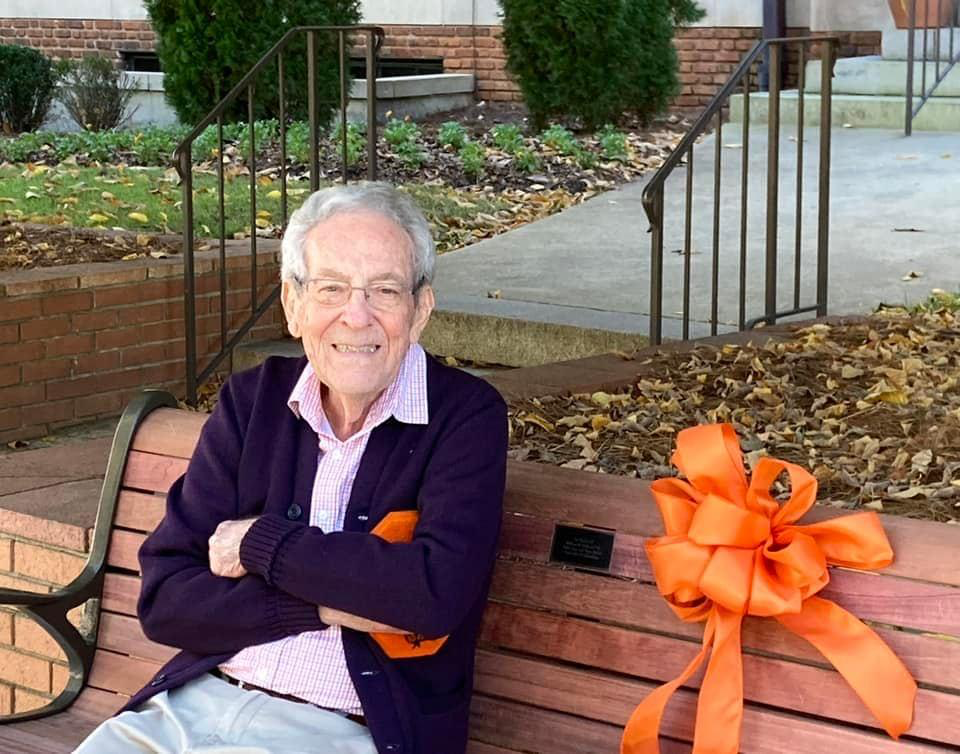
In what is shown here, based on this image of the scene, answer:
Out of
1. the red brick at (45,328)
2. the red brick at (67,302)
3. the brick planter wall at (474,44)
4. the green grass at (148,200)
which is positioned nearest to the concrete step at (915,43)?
the brick planter wall at (474,44)

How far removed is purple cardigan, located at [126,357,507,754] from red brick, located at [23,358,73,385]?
354cm

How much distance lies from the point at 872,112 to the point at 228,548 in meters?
9.82

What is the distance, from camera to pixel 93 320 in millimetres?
6574

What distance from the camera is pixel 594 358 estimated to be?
5691mm

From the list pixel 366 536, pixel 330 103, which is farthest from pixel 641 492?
pixel 330 103

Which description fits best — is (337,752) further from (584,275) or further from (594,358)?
(584,275)

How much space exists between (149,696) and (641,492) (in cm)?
85

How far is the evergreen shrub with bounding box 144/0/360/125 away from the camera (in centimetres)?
1175

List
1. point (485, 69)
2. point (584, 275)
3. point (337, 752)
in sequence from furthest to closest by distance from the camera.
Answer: point (485, 69) → point (584, 275) → point (337, 752)

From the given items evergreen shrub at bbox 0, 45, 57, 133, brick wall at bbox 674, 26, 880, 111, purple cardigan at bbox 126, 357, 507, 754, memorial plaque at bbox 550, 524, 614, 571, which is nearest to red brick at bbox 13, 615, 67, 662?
purple cardigan at bbox 126, 357, 507, 754

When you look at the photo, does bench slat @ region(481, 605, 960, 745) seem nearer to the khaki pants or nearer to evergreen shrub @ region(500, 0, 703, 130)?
the khaki pants

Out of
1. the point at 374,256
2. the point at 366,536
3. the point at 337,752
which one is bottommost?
the point at 337,752

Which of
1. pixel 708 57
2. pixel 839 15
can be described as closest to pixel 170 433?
pixel 839 15

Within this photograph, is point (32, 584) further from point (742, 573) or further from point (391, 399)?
point (742, 573)
